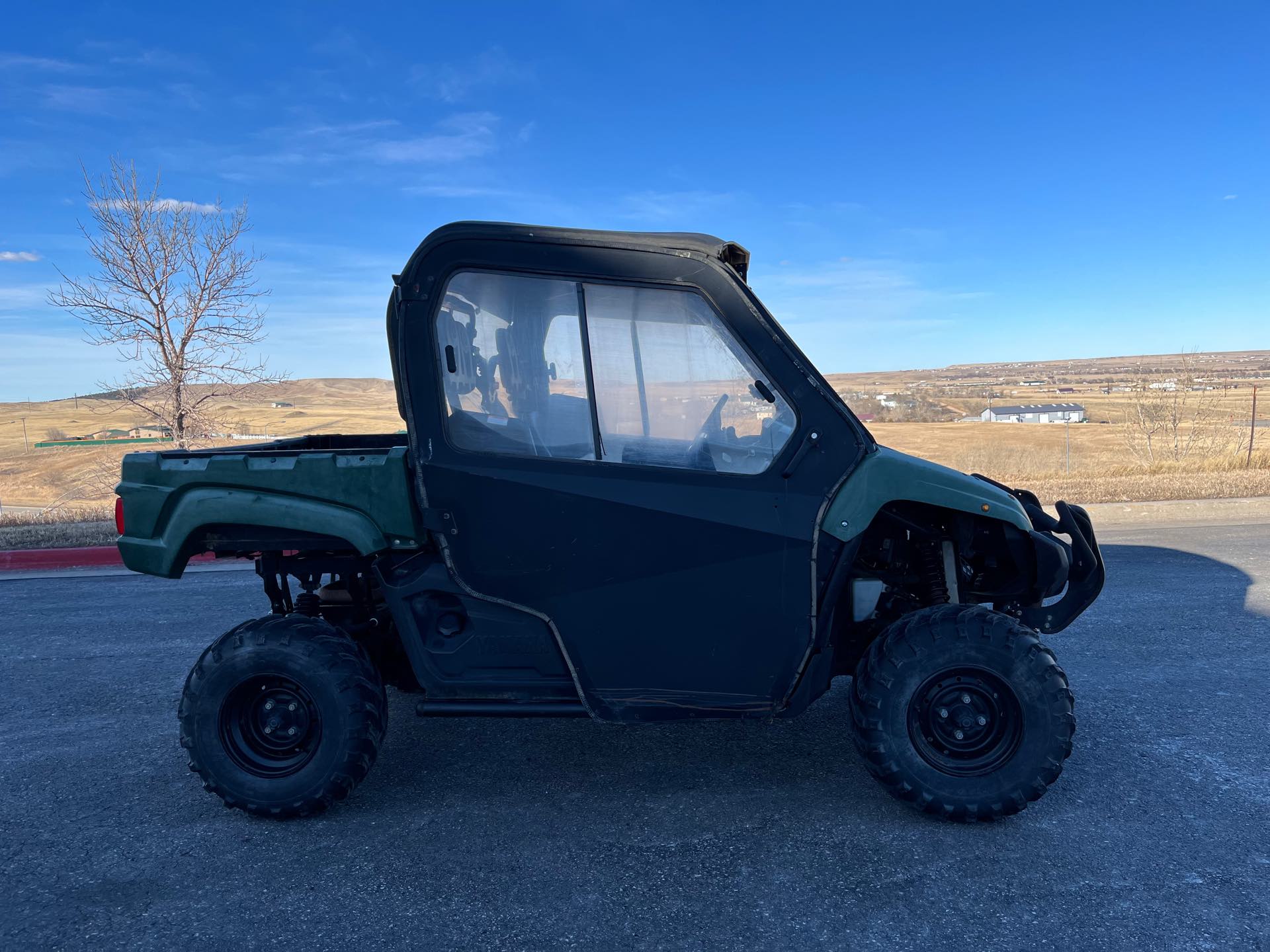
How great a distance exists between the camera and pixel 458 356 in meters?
3.25

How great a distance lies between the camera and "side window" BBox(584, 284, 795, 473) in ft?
10.4

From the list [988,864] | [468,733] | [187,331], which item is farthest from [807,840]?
[187,331]

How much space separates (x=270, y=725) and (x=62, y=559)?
23.1 feet

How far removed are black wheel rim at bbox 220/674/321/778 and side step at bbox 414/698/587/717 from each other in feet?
1.43

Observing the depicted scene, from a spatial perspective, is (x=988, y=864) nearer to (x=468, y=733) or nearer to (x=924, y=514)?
(x=924, y=514)

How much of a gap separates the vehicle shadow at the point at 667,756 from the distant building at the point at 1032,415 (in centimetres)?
5630

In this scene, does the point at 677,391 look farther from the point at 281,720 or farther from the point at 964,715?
the point at 281,720

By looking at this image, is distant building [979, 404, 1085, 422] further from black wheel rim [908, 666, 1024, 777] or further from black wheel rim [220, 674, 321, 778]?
black wheel rim [220, 674, 321, 778]

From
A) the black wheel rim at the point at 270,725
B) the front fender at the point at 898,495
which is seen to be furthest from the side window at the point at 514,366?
the black wheel rim at the point at 270,725

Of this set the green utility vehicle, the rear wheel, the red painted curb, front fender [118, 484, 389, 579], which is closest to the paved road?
the rear wheel

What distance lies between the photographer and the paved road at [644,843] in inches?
102

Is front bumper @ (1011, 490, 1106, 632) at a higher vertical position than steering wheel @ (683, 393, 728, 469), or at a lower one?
lower

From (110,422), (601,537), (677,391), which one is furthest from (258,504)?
(110,422)

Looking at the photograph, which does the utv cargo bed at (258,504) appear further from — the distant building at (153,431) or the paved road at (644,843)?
the distant building at (153,431)
